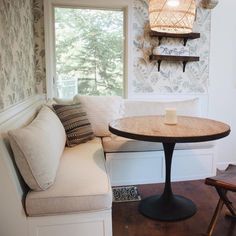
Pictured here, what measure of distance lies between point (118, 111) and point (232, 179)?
1509 mm

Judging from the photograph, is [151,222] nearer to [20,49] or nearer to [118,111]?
[118,111]

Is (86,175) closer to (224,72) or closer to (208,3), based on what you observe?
(224,72)

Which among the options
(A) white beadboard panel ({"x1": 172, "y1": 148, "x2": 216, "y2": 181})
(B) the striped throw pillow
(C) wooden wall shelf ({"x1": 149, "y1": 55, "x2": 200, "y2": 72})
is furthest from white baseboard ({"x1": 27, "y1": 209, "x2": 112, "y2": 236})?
(C) wooden wall shelf ({"x1": 149, "y1": 55, "x2": 200, "y2": 72})

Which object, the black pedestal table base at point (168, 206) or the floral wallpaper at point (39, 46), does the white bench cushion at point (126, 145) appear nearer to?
the black pedestal table base at point (168, 206)

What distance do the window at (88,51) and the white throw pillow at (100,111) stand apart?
40 centimetres

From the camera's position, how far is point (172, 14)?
6.75 ft

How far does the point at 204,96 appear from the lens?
3.51 m

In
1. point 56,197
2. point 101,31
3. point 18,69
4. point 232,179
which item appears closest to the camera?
point 56,197

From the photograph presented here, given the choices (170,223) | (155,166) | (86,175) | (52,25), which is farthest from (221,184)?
(52,25)

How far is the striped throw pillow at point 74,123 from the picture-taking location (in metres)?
2.58

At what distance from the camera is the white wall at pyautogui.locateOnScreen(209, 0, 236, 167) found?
3375mm

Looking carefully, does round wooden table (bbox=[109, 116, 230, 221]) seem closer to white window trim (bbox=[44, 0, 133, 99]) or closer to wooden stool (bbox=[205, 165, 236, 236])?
wooden stool (bbox=[205, 165, 236, 236])

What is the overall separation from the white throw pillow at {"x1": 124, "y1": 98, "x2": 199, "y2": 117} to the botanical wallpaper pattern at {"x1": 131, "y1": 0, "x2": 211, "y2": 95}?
11.7 inches

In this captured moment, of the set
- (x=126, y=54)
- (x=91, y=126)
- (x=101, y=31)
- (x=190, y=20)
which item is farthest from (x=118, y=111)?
(x=190, y=20)
